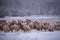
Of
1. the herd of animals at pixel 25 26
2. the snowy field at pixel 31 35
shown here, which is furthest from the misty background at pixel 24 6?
the snowy field at pixel 31 35

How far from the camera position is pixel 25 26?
→ 54.0 inches

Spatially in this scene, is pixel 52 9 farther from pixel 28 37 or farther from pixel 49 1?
pixel 28 37

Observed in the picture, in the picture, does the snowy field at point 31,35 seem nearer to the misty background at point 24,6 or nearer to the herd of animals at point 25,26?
the herd of animals at point 25,26

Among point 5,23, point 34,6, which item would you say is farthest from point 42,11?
point 5,23

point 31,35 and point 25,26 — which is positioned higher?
point 25,26

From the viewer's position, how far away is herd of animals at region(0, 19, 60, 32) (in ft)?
4.47

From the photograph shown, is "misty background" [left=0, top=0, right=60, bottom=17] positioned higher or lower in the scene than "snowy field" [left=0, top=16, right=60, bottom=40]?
higher

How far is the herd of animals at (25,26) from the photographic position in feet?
4.47

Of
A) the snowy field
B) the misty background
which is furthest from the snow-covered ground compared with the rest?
the misty background

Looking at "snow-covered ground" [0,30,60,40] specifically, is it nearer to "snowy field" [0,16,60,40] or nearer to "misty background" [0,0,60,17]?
"snowy field" [0,16,60,40]

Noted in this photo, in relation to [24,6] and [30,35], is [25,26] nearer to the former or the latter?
[30,35]

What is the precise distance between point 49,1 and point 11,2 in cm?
50

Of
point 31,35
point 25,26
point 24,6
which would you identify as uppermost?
point 24,6

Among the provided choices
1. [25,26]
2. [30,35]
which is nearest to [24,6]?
[25,26]
